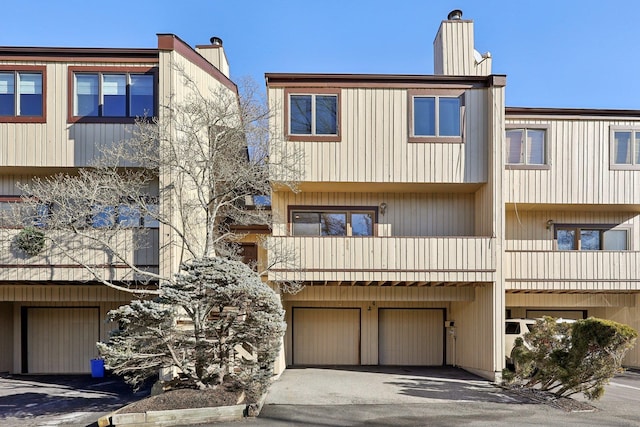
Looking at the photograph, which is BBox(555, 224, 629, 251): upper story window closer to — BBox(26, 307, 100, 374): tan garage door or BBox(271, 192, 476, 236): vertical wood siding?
BBox(271, 192, 476, 236): vertical wood siding

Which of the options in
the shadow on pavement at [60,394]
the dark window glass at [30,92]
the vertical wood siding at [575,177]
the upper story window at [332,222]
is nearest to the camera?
the shadow on pavement at [60,394]

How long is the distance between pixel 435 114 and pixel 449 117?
1.31ft

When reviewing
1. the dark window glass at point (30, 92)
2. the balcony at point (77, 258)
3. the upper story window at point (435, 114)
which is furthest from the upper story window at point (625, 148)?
the dark window glass at point (30, 92)

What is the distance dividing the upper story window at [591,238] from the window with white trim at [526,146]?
2.59m

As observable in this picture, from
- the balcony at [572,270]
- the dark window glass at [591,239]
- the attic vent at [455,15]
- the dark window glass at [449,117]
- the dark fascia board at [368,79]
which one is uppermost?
the attic vent at [455,15]

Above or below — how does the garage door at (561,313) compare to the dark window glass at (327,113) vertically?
below

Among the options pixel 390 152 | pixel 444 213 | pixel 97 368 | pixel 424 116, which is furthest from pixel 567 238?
pixel 97 368

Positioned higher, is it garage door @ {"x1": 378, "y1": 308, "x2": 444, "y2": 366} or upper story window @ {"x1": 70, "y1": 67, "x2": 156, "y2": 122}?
upper story window @ {"x1": 70, "y1": 67, "x2": 156, "y2": 122}

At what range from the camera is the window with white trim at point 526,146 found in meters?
11.4

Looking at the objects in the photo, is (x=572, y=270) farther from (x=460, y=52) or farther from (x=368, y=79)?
(x=368, y=79)

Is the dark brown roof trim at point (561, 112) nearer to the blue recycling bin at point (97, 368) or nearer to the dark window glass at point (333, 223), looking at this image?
the dark window glass at point (333, 223)

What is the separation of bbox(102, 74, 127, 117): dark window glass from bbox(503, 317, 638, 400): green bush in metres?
11.6

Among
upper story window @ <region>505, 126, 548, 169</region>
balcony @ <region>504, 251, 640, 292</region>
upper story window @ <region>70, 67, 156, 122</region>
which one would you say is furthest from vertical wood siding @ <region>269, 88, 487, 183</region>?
upper story window @ <region>70, 67, 156, 122</region>

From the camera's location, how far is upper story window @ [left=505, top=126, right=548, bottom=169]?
11.4 metres
